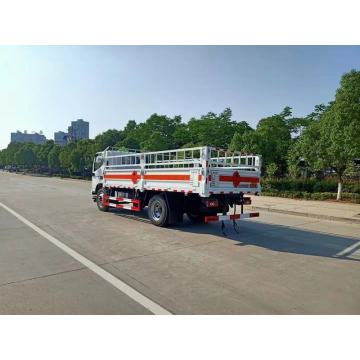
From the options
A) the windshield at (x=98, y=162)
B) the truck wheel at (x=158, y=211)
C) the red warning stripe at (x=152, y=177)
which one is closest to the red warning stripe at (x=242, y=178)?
the red warning stripe at (x=152, y=177)

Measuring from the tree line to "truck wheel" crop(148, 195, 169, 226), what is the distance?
8.78m

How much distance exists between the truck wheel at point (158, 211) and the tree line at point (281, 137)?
8777 mm

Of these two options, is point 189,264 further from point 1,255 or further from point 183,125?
point 183,125

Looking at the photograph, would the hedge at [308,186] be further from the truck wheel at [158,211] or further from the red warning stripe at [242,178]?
the truck wheel at [158,211]

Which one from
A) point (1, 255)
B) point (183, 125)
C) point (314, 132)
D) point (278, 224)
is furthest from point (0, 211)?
point (183, 125)

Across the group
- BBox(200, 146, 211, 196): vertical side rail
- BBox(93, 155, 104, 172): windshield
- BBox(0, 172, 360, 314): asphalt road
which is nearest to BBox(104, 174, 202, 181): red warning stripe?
BBox(200, 146, 211, 196): vertical side rail

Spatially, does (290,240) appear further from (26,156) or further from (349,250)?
(26,156)

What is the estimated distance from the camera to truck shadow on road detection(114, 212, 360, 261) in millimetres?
6539

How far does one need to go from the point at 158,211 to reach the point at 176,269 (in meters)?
3.94

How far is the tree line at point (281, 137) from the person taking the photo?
13555 millimetres

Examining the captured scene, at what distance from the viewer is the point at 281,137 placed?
25.8 meters

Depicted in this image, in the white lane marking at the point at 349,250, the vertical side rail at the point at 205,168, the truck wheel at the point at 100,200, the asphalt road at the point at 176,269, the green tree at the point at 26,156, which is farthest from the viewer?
the green tree at the point at 26,156

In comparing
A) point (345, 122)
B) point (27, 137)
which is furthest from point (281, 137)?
point (27, 137)

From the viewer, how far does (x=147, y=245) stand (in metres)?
6.79
